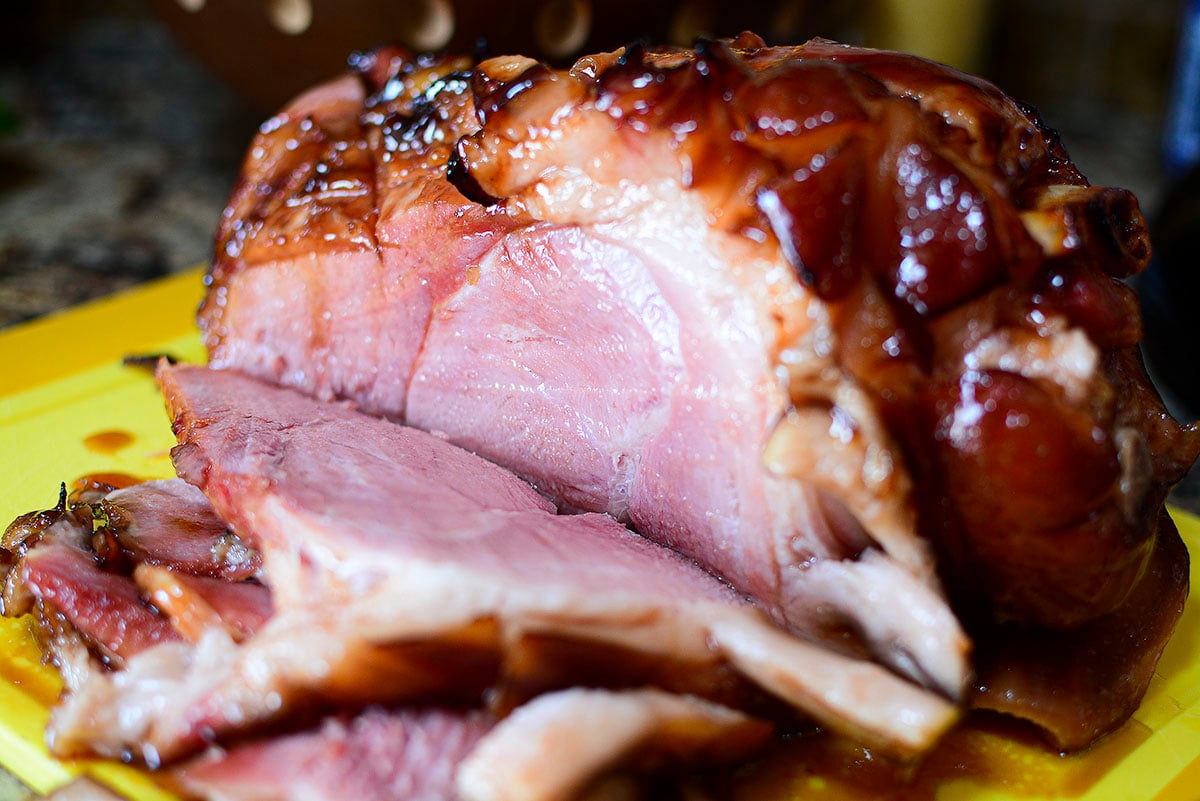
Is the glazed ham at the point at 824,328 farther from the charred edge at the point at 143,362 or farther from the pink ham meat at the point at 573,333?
the charred edge at the point at 143,362

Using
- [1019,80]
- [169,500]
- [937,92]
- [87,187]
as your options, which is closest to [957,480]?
[937,92]

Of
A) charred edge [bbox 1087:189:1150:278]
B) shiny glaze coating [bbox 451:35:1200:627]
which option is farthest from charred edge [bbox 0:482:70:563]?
charred edge [bbox 1087:189:1150:278]

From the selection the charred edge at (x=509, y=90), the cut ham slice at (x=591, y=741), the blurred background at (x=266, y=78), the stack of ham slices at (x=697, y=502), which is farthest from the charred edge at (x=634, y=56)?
the cut ham slice at (x=591, y=741)

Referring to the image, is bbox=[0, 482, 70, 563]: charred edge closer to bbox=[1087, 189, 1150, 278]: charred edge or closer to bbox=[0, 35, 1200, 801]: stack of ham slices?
bbox=[0, 35, 1200, 801]: stack of ham slices

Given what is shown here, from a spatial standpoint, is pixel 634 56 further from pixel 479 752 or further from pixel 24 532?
pixel 24 532

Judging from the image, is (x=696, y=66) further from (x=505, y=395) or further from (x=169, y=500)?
(x=169, y=500)
